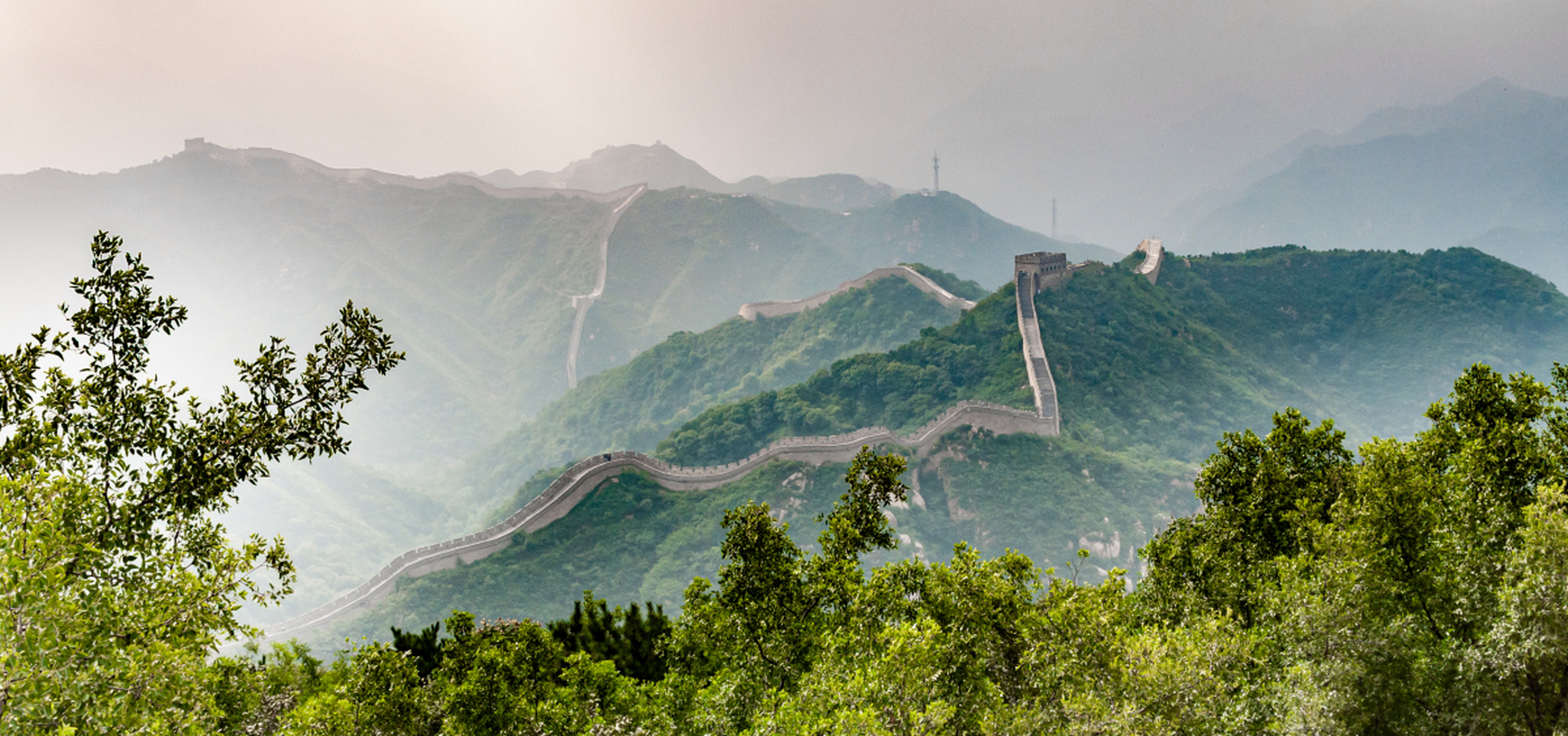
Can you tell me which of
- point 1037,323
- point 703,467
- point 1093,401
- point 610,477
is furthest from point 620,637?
point 1037,323

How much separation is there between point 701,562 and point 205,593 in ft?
122

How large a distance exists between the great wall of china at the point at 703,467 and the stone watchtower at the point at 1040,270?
0.10 meters

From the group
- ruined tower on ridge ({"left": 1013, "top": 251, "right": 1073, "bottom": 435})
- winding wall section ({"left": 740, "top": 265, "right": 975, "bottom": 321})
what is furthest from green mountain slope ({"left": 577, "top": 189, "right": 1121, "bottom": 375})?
ruined tower on ridge ({"left": 1013, "top": 251, "right": 1073, "bottom": 435})

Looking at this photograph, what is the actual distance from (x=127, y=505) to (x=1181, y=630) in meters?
14.0

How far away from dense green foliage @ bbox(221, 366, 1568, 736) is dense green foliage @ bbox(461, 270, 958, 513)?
6354 cm

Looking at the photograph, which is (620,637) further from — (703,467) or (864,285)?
(864,285)

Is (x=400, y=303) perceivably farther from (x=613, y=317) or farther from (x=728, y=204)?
(x=728, y=204)

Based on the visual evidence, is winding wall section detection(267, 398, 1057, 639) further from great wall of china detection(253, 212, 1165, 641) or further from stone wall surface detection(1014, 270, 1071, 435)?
stone wall surface detection(1014, 270, 1071, 435)

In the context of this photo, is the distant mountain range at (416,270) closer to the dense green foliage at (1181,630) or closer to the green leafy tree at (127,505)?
the dense green foliage at (1181,630)

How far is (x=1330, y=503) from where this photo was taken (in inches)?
544

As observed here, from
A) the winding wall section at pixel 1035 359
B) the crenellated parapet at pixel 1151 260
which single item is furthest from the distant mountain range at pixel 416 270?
the crenellated parapet at pixel 1151 260

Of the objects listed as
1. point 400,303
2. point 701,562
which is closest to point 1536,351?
point 701,562

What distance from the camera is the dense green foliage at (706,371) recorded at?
82.6 m

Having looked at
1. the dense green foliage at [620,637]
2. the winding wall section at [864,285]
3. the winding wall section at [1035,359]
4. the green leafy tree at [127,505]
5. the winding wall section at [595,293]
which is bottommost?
the dense green foliage at [620,637]
